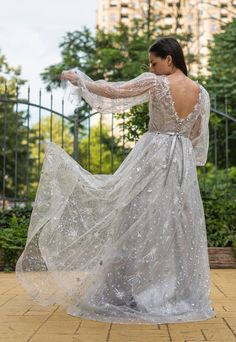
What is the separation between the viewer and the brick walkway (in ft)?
8.58

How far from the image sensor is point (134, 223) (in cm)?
314

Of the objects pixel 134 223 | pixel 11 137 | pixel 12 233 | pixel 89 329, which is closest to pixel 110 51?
pixel 11 137

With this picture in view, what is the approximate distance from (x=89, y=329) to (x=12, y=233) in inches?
147

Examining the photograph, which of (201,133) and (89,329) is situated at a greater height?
(201,133)

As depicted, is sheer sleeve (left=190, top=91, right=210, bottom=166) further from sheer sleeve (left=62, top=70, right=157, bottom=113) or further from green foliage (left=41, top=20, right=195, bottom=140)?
green foliage (left=41, top=20, right=195, bottom=140)

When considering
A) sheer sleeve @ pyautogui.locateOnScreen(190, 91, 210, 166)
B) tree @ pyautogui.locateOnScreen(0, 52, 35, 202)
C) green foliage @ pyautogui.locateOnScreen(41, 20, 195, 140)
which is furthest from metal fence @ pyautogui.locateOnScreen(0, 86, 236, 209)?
sheer sleeve @ pyautogui.locateOnScreen(190, 91, 210, 166)

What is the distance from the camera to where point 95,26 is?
15734 mm

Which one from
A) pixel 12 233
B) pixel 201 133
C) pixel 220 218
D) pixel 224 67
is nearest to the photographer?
pixel 201 133

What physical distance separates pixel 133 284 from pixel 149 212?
0.41 meters

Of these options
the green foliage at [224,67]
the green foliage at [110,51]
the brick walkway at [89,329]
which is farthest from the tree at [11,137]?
the brick walkway at [89,329]

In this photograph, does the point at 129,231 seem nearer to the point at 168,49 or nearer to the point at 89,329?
the point at 89,329

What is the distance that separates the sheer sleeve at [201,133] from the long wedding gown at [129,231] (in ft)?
0.12

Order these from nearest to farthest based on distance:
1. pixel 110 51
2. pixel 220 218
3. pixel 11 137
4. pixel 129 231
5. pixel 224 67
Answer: pixel 129 231, pixel 220 218, pixel 224 67, pixel 110 51, pixel 11 137

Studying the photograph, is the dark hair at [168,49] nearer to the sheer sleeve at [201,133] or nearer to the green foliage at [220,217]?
the sheer sleeve at [201,133]
